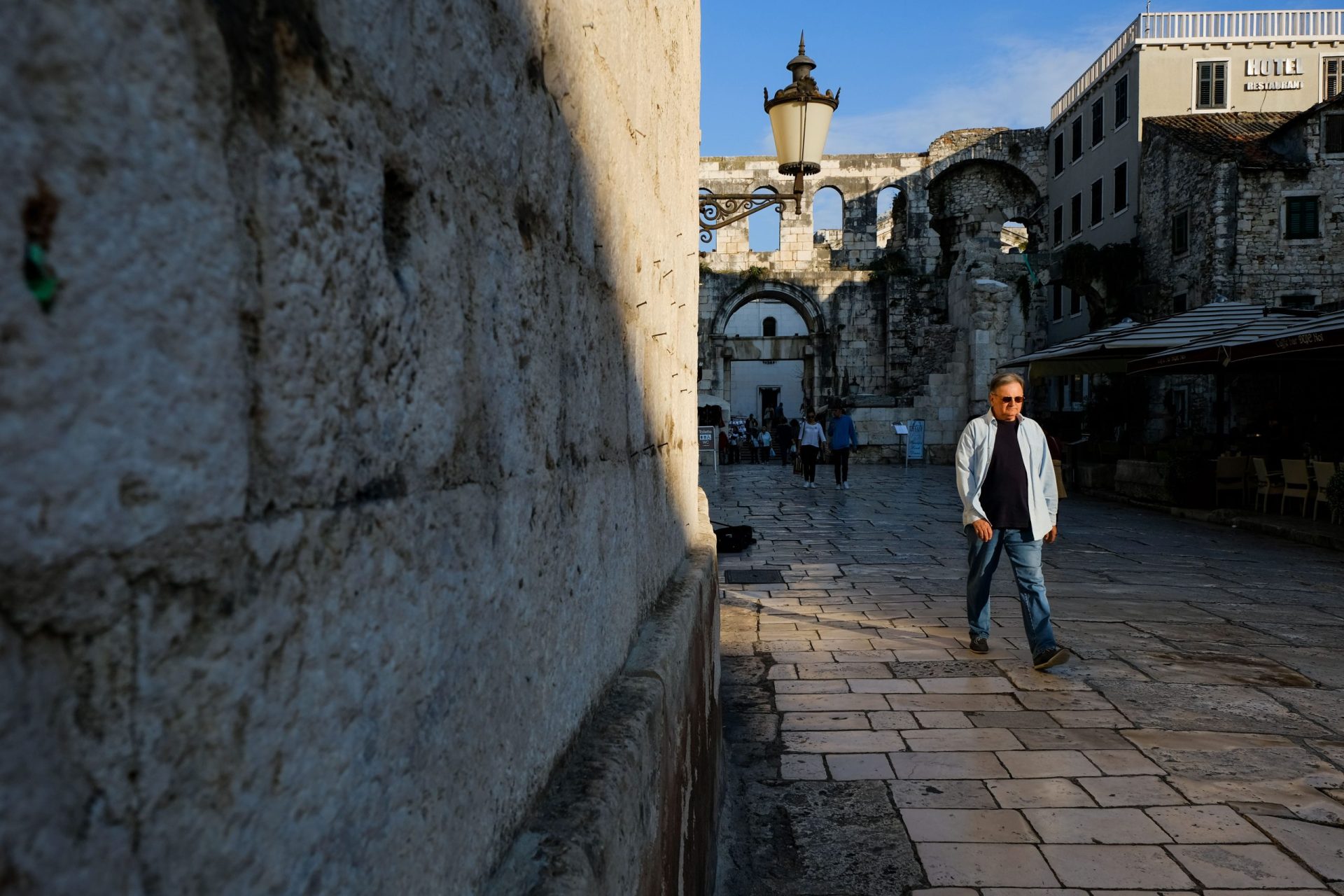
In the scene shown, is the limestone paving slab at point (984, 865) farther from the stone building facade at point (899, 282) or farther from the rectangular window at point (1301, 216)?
the rectangular window at point (1301, 216)

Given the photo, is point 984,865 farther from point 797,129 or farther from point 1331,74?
point 1331,74

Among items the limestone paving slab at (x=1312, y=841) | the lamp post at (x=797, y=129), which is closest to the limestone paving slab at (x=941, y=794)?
the limestone paving slab at (x=1312, y=841)

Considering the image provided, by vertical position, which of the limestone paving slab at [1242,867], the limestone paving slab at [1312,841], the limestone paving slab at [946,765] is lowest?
the limestone paving slab at [946,765]

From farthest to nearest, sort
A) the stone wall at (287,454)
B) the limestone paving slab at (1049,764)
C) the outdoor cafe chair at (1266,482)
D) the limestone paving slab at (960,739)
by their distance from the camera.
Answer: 1. the outdoor cafe chair at (1266,482)
2. the limestone paving slab at (960,739)
3. the limestone paving slab at (1049,764)
4. the stone wall at (287,454)

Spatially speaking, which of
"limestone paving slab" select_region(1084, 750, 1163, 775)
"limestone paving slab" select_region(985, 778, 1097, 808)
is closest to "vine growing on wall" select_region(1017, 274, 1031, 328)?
"limestone paving slab" select_region(1084, 750, 1163, 775)

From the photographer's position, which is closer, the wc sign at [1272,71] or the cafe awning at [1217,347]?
the cafe awning at [1217,347]

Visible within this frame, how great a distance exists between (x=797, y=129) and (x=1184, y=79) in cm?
2557

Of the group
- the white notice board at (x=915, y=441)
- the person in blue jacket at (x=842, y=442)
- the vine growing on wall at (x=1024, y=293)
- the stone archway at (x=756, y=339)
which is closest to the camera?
the person in blue jacket at (x=842, y=442)

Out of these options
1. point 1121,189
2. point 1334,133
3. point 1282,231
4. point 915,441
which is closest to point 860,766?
point 915,441

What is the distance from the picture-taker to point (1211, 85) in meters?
28.4

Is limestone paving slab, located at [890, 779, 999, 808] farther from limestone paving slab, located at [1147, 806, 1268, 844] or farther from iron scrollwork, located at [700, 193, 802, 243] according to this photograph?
iron scrollwork, located at [700, 193, 802, 243]

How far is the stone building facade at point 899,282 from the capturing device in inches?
977

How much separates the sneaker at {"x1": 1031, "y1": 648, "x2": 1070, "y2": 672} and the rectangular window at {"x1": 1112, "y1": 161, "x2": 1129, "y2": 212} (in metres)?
26.1

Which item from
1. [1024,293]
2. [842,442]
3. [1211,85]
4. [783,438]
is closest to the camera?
[842,442]
